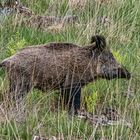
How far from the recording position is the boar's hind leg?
18.8ft

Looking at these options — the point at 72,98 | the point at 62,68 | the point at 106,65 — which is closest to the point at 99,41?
the point at 106,65

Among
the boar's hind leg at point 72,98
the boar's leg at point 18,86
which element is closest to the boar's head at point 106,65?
the boar's hind leg at point 72,98

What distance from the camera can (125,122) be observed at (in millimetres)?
5199

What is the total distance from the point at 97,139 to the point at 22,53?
4.33 ft

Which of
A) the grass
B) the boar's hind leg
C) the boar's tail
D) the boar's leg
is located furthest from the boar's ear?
the boar's leg

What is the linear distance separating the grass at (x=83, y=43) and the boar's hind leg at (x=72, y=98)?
0.15 m

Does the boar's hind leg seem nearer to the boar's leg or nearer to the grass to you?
the grass

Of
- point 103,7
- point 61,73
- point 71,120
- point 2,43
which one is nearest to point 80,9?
point 103,7

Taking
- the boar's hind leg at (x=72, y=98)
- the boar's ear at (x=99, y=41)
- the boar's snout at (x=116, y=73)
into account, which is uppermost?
the boar's ear at (x=99, y=41)

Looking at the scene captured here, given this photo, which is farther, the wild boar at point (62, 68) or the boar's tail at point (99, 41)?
the boar's tail at point (99, 41)

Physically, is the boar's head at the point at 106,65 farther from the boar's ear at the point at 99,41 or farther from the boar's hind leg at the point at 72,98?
the boar's hind leg at the point at 72,98

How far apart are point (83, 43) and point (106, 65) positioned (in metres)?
1.32

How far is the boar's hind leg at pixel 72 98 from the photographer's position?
18.8 feet

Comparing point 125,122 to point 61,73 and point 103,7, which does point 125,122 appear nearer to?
point 61,73
